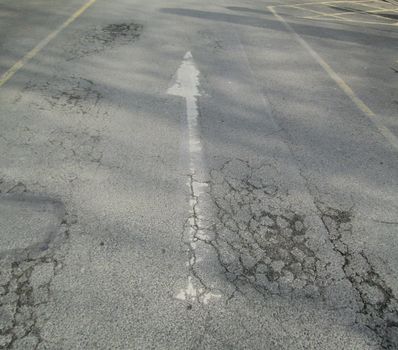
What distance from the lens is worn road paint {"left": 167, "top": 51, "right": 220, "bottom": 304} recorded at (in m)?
2.69

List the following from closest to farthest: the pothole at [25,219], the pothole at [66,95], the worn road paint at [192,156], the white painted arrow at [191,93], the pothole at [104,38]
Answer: the worn road paint at [192,156], the pothole at [25,219], the white painted arrow at [191,93], the pothole at [66,95], the pothole at [104,38]

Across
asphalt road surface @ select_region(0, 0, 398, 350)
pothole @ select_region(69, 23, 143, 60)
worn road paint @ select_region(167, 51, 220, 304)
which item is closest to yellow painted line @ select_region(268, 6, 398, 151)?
asphalt road surface @ select_region(0, 0, 398, 350)

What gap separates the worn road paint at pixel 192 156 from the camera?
2.69 m

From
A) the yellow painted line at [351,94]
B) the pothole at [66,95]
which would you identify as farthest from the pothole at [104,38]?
the yellow painted line at [351,94]

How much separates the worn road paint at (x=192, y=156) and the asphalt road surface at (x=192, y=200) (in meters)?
0.02

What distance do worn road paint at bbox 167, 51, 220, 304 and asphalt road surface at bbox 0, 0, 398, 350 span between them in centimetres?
2

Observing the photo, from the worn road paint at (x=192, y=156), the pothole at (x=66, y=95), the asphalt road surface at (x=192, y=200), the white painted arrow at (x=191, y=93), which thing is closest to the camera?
the asphalt road surface at (x=192, y=200)

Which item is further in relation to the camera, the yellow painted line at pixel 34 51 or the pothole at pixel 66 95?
the yellow painted line at pixel 34 51

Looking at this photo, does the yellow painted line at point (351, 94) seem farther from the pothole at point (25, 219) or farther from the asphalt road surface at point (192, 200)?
the pothole at point (25, 219)

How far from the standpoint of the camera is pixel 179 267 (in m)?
2.87

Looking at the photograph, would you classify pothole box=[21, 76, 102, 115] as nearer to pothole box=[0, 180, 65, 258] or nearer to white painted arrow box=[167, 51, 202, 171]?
white painted arrow box=[167, 51, 202, 171]

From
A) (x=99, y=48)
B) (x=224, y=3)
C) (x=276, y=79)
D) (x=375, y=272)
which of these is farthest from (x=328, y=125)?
(x=224, y=3)

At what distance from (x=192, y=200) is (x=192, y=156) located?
0.82 metres

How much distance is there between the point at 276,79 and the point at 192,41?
8.73 ft
